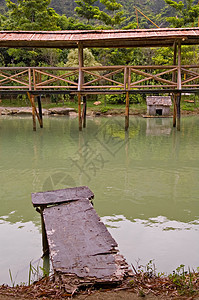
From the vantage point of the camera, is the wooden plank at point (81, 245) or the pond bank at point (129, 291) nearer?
the pond bank at point (129, 291)

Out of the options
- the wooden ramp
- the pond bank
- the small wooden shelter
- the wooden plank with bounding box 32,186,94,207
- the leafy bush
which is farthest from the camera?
the leafy bush

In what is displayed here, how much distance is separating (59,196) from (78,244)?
3.27 ft

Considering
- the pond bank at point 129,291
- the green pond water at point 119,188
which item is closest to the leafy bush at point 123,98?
the green pond water at point 119,188

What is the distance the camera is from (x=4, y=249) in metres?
3.46

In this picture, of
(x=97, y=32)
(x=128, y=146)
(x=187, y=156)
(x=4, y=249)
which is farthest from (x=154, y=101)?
(x=4, y=249)

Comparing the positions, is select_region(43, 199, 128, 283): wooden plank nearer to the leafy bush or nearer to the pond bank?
the pond bank

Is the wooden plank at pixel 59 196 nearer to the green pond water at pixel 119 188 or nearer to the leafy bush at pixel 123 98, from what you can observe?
the green pond water at pixel 119 188

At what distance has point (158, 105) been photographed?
19141 millimetres

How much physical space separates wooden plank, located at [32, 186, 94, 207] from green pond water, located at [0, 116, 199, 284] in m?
0.58

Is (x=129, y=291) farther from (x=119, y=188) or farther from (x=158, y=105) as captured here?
(x=158, y=105)

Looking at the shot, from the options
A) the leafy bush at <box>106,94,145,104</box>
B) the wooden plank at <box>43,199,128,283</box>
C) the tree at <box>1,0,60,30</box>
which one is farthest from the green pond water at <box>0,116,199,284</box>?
the tree at <box>1,0,60,30</box>

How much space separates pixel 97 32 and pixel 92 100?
13.1m

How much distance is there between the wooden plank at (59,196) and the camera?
3365mm

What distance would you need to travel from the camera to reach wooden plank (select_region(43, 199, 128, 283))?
229cm
